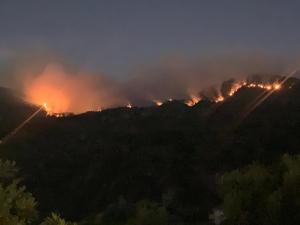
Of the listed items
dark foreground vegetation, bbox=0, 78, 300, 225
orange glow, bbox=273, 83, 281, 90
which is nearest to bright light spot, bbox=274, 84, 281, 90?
orange glow, bbox=273, 83, 281, 90

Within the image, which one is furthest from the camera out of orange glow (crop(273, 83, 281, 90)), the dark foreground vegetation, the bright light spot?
the bright light spot

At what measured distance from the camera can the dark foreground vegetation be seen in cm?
10331

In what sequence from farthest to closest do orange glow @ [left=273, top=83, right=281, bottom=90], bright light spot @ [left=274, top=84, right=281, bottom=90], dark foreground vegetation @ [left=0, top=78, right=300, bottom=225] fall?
bright light spot @ [left=274, top=84, right=281, bottom=90] < orange glow @ [left=273, top=83, right=281, bottom=90] < dark foreground vegetation @ [left=0, top=78, right=300, bottom=225]

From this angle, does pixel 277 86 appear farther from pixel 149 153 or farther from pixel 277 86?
pixel 149 153

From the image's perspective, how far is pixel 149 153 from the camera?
139 m

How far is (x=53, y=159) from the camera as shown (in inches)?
5930

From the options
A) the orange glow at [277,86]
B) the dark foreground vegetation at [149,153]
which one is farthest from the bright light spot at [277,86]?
the dark foreground vegetation at [149,153]

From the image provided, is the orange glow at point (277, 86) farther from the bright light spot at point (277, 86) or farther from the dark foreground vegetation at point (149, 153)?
the dark foreground vegetation at point (149, 153)

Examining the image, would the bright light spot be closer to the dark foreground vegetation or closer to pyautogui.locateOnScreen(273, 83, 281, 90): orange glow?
pyautogui.locateOnScreen(273, 83, 281, 90): orange glow

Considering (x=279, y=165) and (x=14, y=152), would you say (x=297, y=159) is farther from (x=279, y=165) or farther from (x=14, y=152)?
(x=14, y=152)

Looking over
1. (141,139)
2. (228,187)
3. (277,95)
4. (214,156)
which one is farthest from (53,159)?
(228,187)

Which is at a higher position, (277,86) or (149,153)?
(277,86)

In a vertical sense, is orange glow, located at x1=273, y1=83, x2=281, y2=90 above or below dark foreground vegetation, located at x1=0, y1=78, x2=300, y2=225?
above

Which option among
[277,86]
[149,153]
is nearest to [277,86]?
[277,86]
